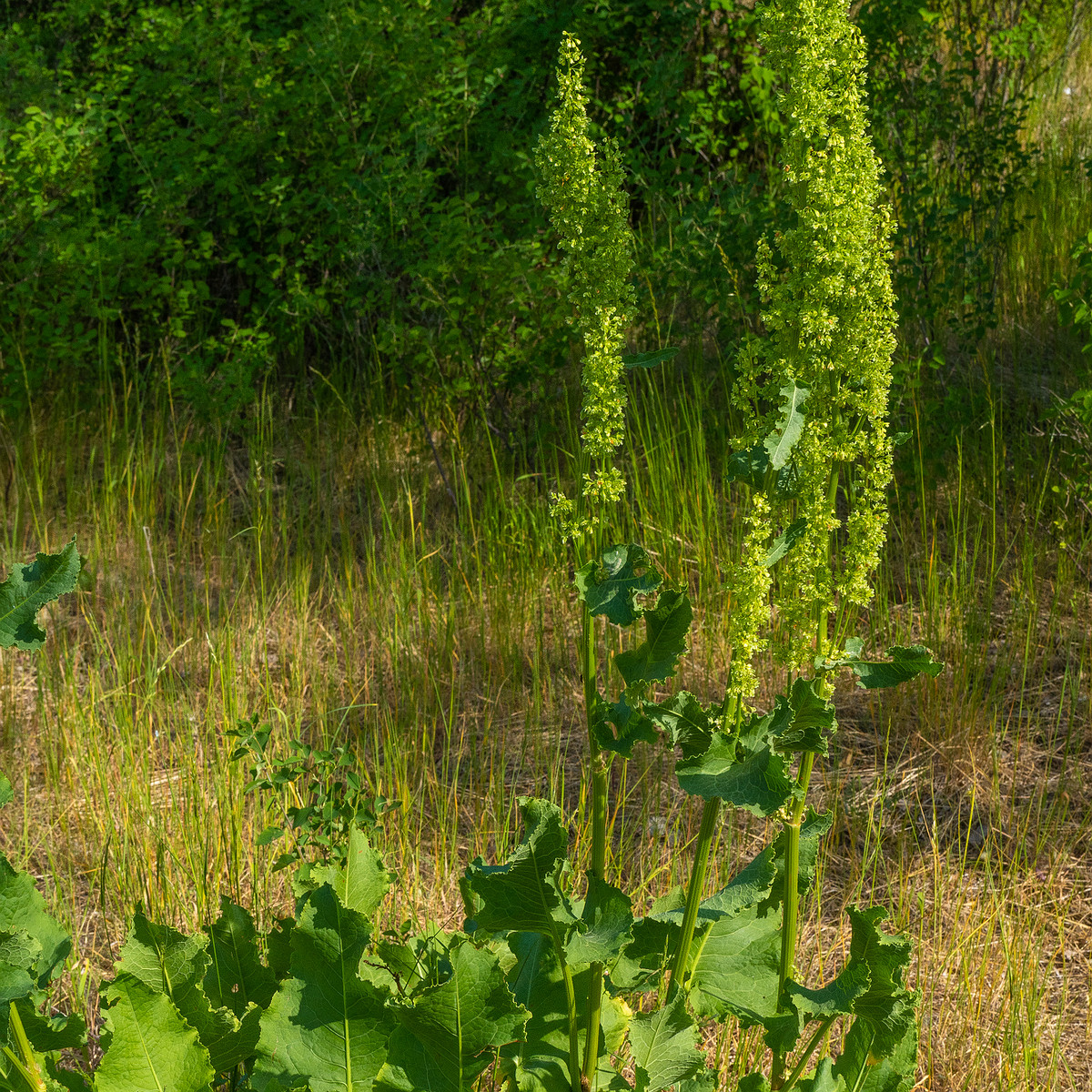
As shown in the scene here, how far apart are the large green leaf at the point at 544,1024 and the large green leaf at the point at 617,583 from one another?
1.60ft

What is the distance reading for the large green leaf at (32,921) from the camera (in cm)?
135

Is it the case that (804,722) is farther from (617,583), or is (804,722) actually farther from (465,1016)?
(465,1016)

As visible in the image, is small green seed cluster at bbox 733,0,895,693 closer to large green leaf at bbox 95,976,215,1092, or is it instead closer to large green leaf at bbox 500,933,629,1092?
large green leaf at bbox 500,933,629,1092

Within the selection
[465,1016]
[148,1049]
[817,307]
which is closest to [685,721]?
[465,1016]

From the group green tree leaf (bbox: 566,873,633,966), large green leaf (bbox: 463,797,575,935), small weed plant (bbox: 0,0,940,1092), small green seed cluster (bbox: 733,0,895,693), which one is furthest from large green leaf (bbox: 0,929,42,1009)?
small green seed cluster (bbox: 733,0,895,693)

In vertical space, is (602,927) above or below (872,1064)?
above

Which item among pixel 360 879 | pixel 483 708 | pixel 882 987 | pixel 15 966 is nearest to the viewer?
pixel 15 966

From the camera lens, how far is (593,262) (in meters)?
1.38

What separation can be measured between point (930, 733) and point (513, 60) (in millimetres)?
3704

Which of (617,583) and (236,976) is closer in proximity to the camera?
(617,583)

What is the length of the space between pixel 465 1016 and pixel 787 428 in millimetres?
770

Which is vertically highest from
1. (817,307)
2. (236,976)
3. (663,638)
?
(817,307)

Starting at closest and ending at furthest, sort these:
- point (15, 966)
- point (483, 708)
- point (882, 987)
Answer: point (15, 966) < point (882, 987) < point (483, 708)

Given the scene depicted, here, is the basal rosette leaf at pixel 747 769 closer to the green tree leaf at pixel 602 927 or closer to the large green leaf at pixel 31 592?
the green tree leaf at pixel 602 927
